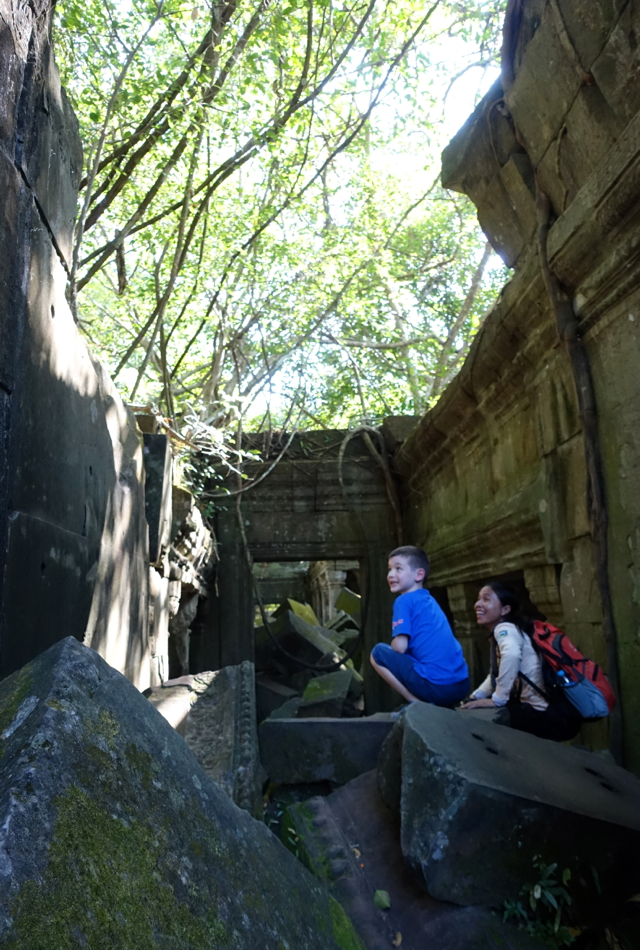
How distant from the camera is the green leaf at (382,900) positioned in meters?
1.75

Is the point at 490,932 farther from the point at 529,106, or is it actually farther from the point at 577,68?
A: the point at 529,106

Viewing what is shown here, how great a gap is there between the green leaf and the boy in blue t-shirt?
1347 mm

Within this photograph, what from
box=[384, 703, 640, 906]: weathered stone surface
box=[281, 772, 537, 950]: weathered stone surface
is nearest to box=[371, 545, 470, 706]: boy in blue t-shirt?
box=[281, 772, 537, 950]: weathered stone surface

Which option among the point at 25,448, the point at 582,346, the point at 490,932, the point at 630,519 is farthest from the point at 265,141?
the point at 490,932

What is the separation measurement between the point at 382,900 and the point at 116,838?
137 centimetres

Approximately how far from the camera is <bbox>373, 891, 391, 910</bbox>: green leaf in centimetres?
175

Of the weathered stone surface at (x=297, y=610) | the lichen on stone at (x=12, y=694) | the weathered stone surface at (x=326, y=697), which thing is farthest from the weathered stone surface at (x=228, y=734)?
the weathered stone surface at (x=297, y=610)

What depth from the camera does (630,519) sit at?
2.57 meters

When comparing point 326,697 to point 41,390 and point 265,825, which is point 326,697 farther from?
point 41,390

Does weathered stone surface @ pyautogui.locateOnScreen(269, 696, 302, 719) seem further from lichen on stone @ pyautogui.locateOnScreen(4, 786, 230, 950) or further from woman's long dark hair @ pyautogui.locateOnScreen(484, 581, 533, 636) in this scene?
lichen on stone @ pyautogui.locateOnScreen(4, 786, 230, 950)

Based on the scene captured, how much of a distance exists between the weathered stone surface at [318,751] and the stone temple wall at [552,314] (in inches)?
41.4

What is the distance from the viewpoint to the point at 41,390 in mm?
1567

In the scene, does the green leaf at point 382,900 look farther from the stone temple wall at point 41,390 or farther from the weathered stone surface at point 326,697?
the weathered stone surface at point 326,697

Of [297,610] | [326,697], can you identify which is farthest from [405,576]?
[297,610]
